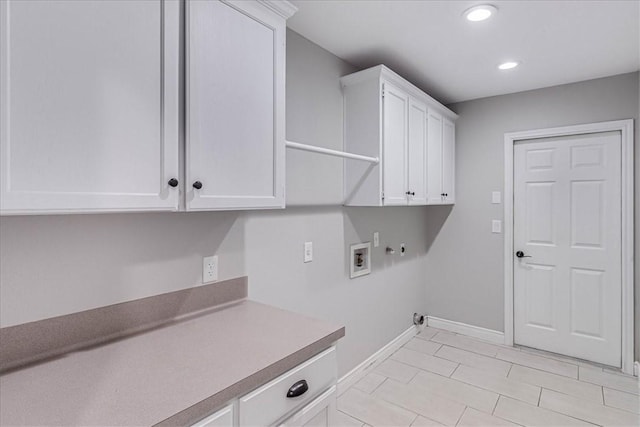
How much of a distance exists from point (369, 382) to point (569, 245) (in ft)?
7.06

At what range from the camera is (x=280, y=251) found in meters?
2.02

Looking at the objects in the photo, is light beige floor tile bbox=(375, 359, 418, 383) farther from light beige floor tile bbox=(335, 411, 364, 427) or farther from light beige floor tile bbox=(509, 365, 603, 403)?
light beige floor tile bbox=(509, 365, 603, 403)

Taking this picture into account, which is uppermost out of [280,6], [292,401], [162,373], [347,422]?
[280,6]

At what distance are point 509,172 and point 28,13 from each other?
3.55 meters

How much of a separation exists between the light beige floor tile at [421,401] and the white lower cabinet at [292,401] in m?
1.23

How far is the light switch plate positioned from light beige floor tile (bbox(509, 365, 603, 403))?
1498 millimetres

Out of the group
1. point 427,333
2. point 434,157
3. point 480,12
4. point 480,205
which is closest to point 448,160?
point 434,157

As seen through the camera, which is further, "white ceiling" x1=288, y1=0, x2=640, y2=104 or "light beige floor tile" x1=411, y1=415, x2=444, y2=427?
"light beige floor tile" x1=411, y1=415, x2=444, y2=427

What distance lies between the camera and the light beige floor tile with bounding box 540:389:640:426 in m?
2.20

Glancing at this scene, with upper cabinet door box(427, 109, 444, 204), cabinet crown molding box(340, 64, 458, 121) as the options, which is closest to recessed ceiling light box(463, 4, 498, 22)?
cabinet crown molding box(340, 64, 458, 121)

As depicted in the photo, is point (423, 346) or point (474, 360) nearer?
point (474, 360)

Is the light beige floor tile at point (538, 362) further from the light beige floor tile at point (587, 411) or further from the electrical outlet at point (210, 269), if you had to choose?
the electrical outlet at point (210, 269)

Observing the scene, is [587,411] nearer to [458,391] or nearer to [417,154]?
[458,391]

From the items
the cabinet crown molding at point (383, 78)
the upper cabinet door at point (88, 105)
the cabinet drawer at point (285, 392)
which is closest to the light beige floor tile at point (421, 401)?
the cabinet drawer at point (285, 392)
